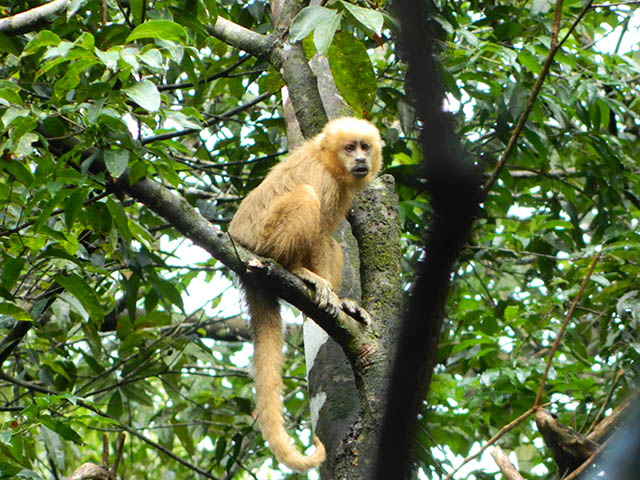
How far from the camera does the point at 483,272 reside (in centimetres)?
813

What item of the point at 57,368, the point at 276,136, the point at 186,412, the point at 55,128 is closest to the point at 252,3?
the point at 276,136

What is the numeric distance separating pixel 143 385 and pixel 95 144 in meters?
3.10

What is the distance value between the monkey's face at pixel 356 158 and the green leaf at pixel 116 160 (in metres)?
A: 2.16

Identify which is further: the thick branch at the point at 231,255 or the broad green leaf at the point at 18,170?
the broad green leaf at the point at 18,170

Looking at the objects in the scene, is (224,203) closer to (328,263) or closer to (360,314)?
(328,263)

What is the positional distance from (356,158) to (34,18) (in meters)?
2.20

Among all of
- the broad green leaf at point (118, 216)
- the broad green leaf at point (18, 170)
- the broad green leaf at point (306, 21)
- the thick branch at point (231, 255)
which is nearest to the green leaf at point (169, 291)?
the broad green leaf at point (118, 216)

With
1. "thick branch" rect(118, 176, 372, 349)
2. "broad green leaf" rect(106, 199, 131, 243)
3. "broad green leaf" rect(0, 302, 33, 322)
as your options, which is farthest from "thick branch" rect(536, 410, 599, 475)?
"broad green leaf" rect(0, 302, 33, 322)

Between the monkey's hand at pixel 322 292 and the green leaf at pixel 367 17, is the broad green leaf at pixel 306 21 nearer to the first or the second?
the green leaf at pixel 367 17

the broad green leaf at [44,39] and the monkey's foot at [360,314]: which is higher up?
the broad green leaf at [44,39]

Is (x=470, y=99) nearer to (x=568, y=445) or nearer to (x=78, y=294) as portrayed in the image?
(x=78, y=294)

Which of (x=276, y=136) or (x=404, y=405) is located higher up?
(x=276, y=136)

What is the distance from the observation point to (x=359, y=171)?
5.09 meters

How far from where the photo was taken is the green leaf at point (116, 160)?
303 cm
